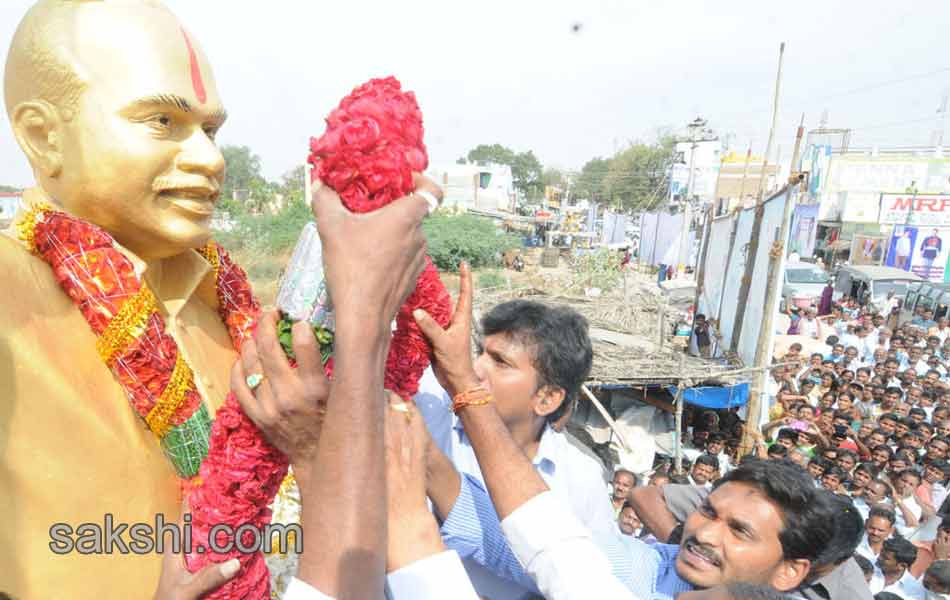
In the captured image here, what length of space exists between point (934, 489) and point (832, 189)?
22900mm

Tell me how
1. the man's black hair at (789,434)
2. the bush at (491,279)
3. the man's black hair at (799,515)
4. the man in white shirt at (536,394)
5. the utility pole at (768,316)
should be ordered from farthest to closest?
the bush at (491,279), the utility pole at (768,316), the man's black hair at (789,434), the man in white shirt at (536,394), the man's black hair at (799,515)

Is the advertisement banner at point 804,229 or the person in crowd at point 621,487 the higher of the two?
the advertisement banner at point 804,229

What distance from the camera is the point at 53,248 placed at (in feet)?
5.00

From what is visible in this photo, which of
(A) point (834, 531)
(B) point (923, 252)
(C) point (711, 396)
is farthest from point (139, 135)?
(B) point (923, 252)

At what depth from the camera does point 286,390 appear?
1.06 m

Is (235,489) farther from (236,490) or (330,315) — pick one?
(330,315)

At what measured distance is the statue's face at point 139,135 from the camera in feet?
5.06

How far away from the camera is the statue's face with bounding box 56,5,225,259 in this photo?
1541 mm

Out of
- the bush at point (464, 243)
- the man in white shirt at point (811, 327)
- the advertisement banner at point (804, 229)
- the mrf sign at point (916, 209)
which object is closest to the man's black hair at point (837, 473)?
the man in white shirt at point (811, 327)

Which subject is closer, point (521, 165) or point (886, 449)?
point (886, 449)

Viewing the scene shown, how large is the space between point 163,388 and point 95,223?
506 millimetres

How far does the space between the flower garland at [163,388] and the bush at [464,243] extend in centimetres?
1992

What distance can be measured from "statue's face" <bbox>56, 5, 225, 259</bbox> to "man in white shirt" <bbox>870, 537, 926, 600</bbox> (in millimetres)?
4962

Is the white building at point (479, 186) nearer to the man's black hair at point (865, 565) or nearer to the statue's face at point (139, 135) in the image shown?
the man's black hair at point (865, 565)
